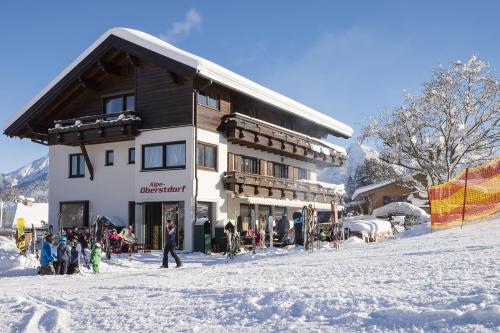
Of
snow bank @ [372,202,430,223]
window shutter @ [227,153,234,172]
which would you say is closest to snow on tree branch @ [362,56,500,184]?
snow bank @ [372,202,430,223]

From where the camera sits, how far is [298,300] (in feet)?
23.7

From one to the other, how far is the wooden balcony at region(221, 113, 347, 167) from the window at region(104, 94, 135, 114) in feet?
15.9

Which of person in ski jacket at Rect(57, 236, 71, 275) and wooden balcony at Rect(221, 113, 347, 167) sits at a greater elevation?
wooden balcony at Rect(221, 113, 347, 167)

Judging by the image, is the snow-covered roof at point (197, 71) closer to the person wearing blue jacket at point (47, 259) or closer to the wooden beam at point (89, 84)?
the wooden beam at point (89, 84)

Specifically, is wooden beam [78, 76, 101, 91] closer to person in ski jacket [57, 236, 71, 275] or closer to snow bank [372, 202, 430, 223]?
person in ski jacket [57, 236, 71, 275]

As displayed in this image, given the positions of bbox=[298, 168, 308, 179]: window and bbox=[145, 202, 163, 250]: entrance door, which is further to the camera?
bbox=[298, 168, 308, 179]: window

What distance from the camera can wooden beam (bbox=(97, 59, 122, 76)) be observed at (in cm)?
2703

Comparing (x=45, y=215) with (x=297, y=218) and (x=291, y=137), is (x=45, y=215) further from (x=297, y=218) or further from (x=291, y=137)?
(x=297, y=218)

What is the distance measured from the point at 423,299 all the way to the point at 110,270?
40.9 ft

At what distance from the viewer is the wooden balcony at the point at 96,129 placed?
83.3 ft

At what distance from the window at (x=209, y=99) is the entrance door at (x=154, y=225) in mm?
5073

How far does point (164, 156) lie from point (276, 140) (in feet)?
22.2

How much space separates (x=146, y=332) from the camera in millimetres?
6602

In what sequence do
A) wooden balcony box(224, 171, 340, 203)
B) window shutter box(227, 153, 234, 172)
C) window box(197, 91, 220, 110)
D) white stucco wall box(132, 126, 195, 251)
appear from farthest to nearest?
window shutter box(227, 153, 234, 172), wooden balcony box(224, 171, 340, 203), window box(197, 91, 220, 110), white stucco wall box(132, 126, 195, 251)
